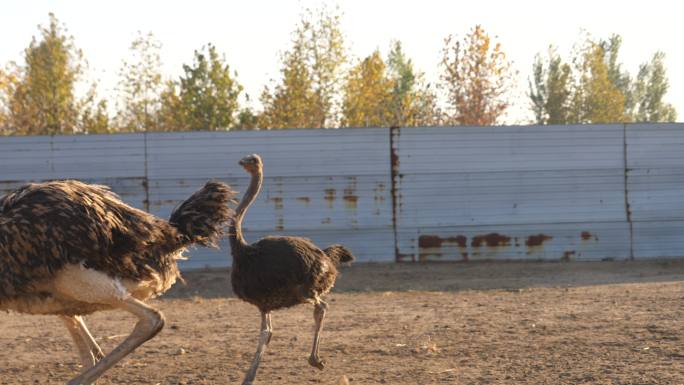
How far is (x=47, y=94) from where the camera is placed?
36.1m

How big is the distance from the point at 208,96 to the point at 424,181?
21685mm

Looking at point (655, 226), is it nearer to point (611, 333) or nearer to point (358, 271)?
point (358, 271)

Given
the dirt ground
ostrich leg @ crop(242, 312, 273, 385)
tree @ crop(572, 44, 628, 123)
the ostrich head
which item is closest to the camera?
ostrich leg @ crop(242, 312, 273, 385)

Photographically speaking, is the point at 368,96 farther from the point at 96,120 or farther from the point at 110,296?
the point at 110,296

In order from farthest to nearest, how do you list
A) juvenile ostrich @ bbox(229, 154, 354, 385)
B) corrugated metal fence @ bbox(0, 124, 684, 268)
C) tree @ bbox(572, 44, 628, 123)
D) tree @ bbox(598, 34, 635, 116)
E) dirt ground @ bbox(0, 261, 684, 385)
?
tree @ bbox(598, 34, 635, 116) < tree @ bbox(572, 44, 628, 123) < corrugated metal fence @ bbox(0, 124, 684, 268) < juvenile ostrich @ bbox(229, 154, 354, 385) < dirt ground @ bbox(0, 261, 684, 385)

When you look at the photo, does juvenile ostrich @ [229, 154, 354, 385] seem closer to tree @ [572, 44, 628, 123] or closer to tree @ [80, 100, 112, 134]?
tree @ [80, 100, 112, 134]

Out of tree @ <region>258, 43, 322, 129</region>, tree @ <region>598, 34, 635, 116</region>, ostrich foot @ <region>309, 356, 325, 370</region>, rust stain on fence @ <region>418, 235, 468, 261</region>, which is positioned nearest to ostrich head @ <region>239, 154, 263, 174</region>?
ostrich foot @ <region>309, 356, 325, 370</region>

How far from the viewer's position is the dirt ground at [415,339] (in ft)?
23.0

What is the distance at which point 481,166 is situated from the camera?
1619 centimetres

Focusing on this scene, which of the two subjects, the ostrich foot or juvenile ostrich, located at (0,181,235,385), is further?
the ostrich foot

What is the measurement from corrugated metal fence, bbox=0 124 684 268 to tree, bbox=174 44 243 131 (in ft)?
66.1

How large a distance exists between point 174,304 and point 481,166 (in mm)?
6367

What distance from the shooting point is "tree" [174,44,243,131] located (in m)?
36.2

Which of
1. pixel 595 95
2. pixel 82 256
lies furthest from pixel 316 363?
pixel 595 95
